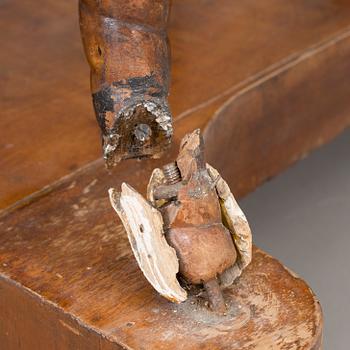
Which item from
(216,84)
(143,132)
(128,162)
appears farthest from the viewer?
(216,84)

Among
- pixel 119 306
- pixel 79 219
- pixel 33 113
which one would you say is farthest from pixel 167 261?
pixel 33 113

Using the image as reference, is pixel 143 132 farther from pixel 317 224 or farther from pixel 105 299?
pixel 317 224

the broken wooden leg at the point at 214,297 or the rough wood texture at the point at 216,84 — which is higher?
the rough wood texture at the point at 216,84

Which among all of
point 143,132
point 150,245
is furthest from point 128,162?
point 150,245

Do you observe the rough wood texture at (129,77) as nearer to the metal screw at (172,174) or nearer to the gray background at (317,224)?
the metal screw at (172,174)

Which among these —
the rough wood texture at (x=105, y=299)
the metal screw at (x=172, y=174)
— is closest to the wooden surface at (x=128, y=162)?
the rough wood texture at (x=105, y=299)

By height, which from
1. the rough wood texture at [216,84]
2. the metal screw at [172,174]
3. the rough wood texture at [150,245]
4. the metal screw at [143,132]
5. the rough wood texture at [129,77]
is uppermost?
the rough wood texture at [216,84]

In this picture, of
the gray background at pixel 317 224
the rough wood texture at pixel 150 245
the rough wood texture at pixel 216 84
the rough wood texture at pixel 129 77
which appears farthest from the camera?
the gray background at pixel 317 224

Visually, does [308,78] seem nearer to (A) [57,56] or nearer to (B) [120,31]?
(A) [57,56]
